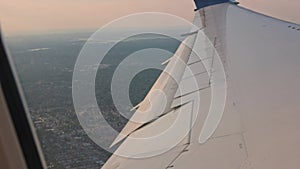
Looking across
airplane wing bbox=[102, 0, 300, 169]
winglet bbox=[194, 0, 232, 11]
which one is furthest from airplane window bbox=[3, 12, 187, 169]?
winglet bbox=[194, 0, 232, 11]

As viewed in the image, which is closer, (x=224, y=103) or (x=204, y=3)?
(x=224, y=103)

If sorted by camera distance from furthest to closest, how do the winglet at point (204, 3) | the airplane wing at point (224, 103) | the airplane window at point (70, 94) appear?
the winglet at point (204, 3) → the airplane wing at point (224, 103) → the airplane window at point (70, 94)

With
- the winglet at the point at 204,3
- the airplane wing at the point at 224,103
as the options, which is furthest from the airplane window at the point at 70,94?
the winglet at the point at 204,3

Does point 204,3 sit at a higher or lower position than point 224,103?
higher

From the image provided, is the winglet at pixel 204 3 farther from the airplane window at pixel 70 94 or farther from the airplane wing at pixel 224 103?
the airplane window at pixel 70 94

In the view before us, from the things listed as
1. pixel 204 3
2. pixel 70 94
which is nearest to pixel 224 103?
pixel 70 94

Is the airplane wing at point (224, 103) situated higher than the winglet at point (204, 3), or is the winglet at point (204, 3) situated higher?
the winglet at point (204, 3)

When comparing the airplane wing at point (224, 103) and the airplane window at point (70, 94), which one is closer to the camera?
the airplane window at point (70, 94)

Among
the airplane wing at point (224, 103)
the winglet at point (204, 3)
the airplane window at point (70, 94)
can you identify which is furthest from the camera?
→ the winglet at point (204, 3)

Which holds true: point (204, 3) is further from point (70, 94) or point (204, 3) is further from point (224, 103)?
point (70, 94)
